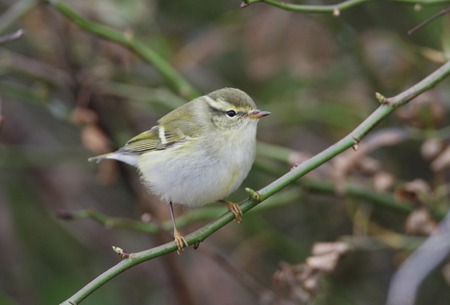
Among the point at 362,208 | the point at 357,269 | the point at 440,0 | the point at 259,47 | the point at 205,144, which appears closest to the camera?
the point at 440,0

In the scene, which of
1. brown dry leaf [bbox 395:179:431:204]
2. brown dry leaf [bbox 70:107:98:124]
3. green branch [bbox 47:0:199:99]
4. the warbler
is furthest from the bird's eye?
brown dry leaf [bbox 70:107:98:124]

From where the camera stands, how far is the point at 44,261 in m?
6.37

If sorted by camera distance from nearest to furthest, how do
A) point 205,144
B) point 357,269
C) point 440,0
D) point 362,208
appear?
point 440,0
point 205,144
point 362,208
point 357,269

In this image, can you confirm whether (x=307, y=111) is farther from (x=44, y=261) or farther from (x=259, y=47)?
(x=44, y=261)

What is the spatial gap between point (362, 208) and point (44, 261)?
2.88 metres

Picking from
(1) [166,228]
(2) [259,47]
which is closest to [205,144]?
(1) [166,228]

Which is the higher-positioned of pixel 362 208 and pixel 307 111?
pixel 307 111

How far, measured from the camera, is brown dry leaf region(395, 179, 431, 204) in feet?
12.3

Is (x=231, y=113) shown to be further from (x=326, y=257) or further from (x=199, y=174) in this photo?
(x=326, y=257)

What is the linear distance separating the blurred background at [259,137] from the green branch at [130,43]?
0.06 metres

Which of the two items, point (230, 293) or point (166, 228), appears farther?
point (230, 293)

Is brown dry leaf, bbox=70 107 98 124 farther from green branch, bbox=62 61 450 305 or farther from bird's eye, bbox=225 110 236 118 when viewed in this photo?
green branch, bbox=62 61 450 305

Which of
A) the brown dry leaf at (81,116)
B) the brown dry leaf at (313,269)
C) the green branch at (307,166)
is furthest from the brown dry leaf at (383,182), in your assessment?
the brown dry leaf at (81,116)

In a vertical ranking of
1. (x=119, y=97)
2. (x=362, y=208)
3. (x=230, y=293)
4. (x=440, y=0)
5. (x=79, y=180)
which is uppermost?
(x=79, y=180)
